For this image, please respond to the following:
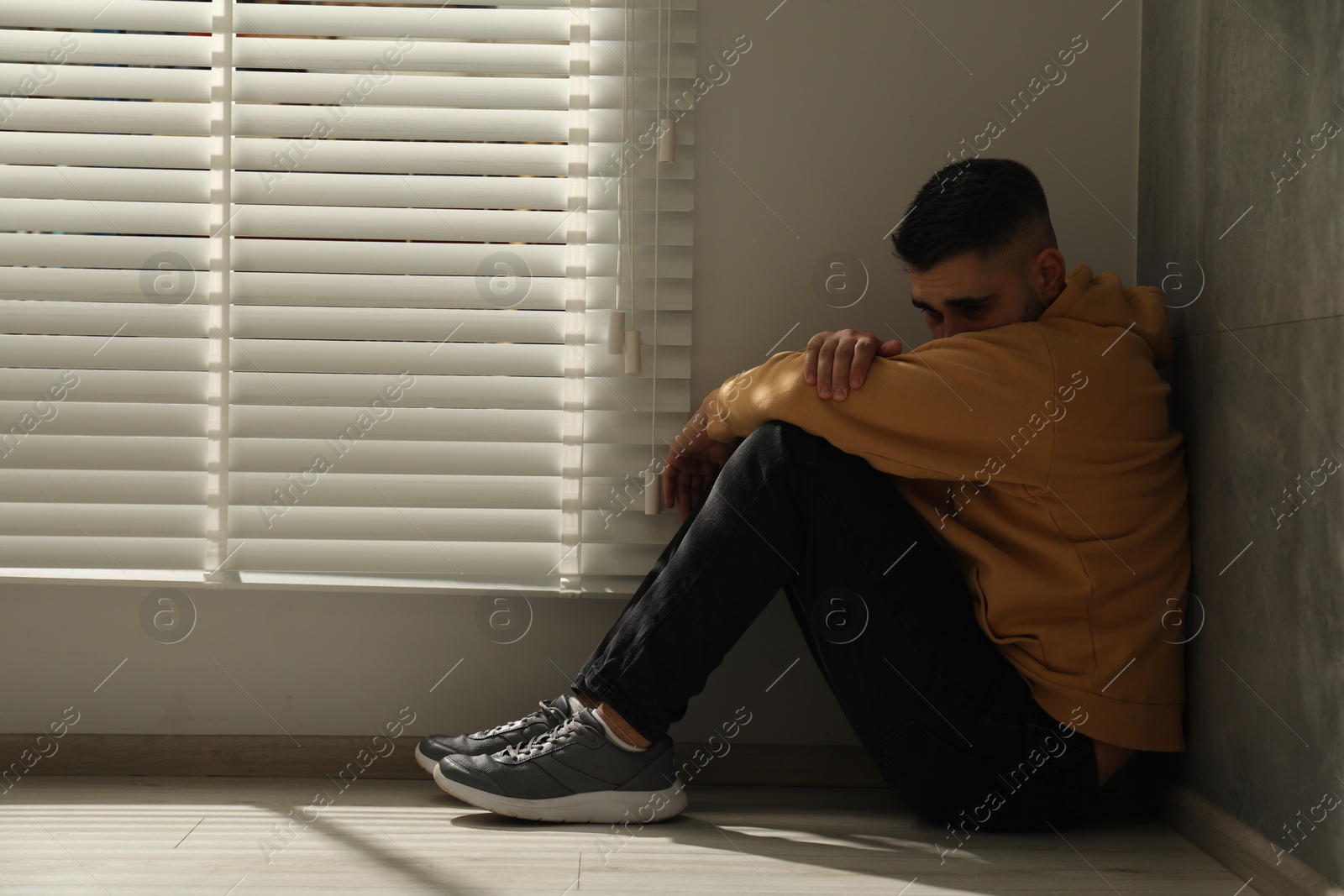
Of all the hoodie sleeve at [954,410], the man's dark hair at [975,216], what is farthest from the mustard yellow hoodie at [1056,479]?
the man's dark hair at [975,216]

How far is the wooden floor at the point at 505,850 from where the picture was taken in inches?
39.9

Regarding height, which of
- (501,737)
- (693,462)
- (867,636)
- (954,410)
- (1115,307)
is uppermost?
(1115,307)

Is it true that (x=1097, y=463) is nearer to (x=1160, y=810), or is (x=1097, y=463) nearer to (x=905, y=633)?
(x=905, y=633)

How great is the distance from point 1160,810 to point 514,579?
2.92 feet

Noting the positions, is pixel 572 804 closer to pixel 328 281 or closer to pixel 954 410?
pixel 954 410

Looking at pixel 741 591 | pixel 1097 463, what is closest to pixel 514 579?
pixel 741 591

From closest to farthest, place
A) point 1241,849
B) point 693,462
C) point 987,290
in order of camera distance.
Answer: point 1241,849
point 987,290
point 693,462

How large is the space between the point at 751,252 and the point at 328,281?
593 mm

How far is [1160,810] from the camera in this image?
126 cm

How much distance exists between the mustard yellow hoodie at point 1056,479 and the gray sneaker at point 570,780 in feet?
1.43

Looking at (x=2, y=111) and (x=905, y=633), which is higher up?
(x=2, y=111)

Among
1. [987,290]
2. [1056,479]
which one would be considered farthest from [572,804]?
[987,290]

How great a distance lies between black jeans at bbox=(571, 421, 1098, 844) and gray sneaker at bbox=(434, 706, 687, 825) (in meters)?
0.05

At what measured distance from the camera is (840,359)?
1.14 metres
